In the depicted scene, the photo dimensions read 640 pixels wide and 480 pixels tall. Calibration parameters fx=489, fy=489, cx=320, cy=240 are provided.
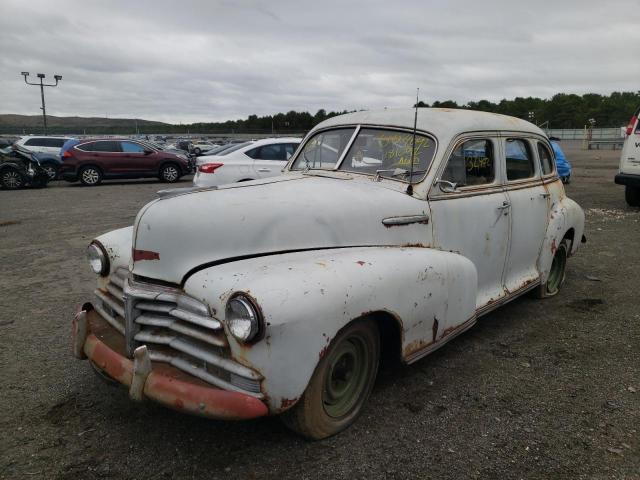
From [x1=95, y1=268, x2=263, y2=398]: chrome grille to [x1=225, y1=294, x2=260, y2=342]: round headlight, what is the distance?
0.10 m

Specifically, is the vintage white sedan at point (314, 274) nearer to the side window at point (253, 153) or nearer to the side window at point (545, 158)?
the side window at point (545, 158)

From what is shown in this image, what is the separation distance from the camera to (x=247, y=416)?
219cm

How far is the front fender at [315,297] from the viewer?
2.23 metres

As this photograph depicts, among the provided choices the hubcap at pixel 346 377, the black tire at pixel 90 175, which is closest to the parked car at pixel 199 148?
the black tire at pixel 90 175

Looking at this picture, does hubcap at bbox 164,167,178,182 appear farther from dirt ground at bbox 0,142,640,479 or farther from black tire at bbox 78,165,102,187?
dirt ground at bbox 0,142,640,479

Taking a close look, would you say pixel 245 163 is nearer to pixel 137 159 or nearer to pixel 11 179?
pixel 137 159

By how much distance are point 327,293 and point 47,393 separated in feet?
6.75

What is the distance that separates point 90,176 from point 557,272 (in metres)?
15.5

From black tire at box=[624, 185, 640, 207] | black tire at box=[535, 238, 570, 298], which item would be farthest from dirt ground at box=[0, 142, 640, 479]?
black tire at box=[624, 185, 640, 207]

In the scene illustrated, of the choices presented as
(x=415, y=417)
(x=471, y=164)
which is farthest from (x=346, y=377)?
(x=471, y=164)

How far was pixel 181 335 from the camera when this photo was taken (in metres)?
2.51

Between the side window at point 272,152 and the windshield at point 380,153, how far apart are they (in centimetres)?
671

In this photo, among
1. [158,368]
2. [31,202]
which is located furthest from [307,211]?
[31,202]

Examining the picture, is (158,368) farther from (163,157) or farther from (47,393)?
(163,157)
